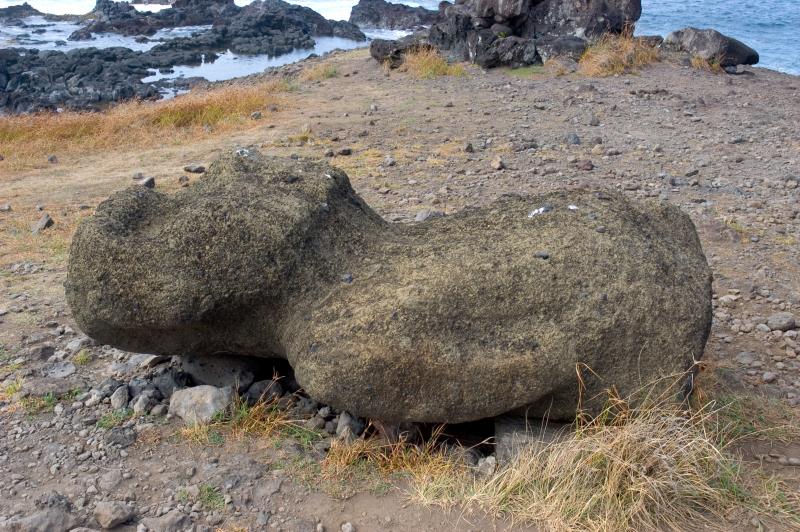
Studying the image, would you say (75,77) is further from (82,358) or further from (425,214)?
(82,358)

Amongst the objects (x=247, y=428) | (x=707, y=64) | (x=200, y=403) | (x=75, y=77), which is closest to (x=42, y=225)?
(x=200, y=403)

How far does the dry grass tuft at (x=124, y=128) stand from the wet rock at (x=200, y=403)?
7.45 m

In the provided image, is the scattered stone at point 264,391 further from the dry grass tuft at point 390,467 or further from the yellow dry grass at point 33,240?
the yellow dry grass at point 33,240

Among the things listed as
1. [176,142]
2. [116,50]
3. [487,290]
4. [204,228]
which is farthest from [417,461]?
[116,50]

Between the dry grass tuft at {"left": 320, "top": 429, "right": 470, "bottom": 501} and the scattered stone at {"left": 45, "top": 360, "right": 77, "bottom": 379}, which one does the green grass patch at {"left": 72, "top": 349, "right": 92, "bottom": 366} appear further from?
the dry grass tuft at {"left": 320, "top": 429, "right": 470, "bottom": 501}

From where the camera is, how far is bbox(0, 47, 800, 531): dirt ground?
343cm

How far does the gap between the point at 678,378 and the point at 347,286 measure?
160cm

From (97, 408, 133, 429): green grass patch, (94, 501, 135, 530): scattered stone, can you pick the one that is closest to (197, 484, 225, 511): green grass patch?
(94, 501, 135, 530): scattered stone

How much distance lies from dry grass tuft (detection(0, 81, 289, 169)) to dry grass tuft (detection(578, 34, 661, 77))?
19.0ft

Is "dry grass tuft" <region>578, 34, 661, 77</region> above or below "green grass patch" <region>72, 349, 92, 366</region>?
above

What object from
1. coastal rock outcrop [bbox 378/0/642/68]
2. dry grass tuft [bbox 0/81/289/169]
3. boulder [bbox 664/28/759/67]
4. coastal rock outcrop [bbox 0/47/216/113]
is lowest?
coastal rock outcrop [bbox 0/47/216/113]

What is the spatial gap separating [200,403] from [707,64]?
535 inches

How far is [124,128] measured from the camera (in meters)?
11.9

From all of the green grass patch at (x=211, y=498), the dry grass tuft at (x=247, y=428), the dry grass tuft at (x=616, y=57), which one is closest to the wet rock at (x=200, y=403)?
the dry grass tuft at (x=247, y=428)
